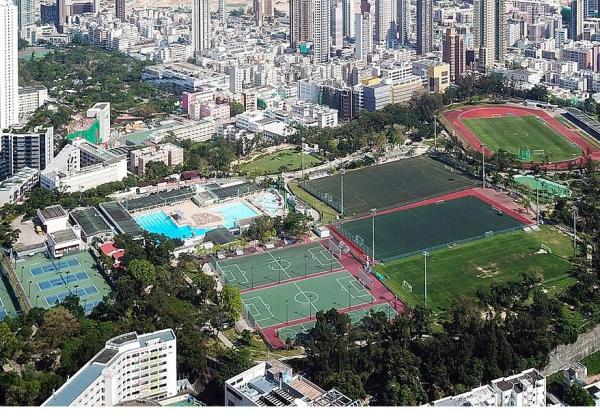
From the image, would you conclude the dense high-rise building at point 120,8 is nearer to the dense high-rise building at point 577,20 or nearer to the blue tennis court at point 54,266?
the dense high-rise building at point 577,20

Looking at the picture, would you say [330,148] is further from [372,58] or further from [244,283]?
[372,58]

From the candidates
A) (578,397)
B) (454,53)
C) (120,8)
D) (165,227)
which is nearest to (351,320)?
(578,397)

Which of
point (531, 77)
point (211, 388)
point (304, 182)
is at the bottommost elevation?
point (211, 388)

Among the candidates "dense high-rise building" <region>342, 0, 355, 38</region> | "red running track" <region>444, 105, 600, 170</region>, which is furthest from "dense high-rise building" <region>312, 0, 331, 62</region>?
"red running track" <region>444, 105, 600, 170</region>

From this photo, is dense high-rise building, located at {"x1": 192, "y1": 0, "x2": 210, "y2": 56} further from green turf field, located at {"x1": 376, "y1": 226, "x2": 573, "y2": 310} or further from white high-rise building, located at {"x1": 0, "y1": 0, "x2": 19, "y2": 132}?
green turf field, located at {"x1": 376, "y1": 226, "x2": 573, "y2": 310}

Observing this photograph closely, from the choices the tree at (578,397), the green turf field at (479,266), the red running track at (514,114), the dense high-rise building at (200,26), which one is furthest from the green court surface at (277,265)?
the dense high-rise building at (200,26)

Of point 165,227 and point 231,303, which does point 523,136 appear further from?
point 231,303

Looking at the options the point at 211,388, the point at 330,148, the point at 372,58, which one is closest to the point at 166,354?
the point at 211,388
